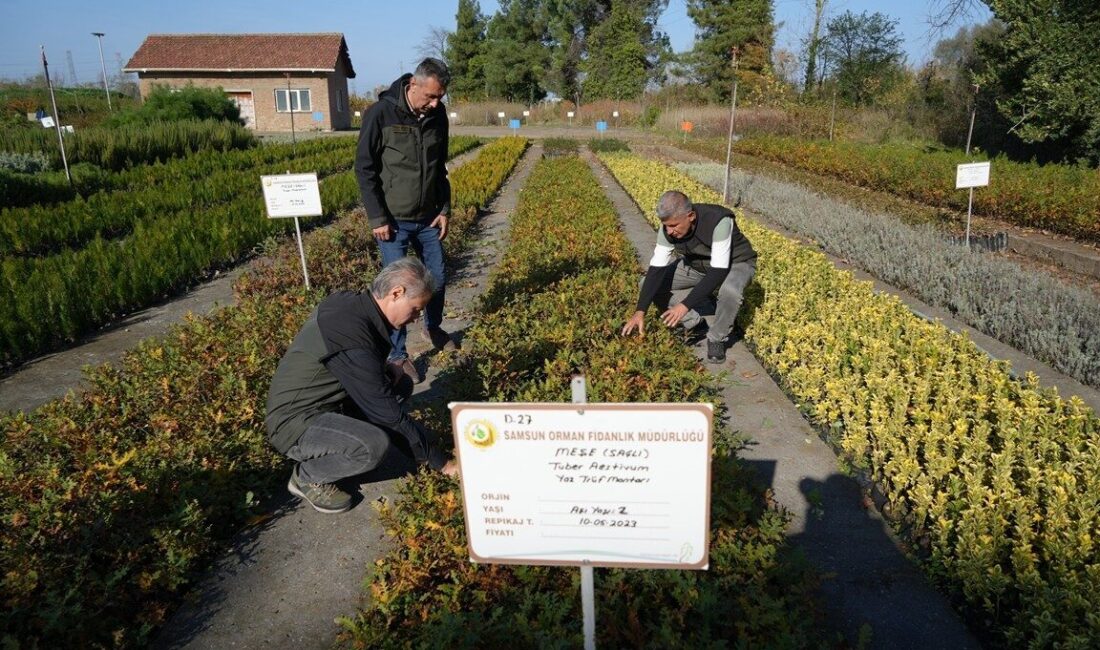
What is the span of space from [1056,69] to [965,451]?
15266 mm

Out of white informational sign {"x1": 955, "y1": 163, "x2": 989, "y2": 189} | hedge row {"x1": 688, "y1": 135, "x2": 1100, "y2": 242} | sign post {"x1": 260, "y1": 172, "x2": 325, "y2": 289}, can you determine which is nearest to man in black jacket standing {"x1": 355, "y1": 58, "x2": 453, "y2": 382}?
sign post {"x1": 260, "y1": 172, "x2": 325, "y2": 289}

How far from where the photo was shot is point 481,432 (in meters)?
1.85

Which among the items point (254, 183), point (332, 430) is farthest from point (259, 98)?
point (332, 430)

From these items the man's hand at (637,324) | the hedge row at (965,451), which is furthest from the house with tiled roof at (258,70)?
the hedge row at (965,451)

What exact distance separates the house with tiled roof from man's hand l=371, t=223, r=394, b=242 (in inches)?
1549

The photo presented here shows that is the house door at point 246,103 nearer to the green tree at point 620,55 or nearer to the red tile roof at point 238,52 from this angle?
the red tile roof at point 238,52

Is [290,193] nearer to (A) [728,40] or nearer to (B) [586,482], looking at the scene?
(B) [586,482]

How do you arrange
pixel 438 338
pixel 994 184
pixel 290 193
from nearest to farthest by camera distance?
1. pixel 438 338
2. pixel 290 193
3. pixel 994 184

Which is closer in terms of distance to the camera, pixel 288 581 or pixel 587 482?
pixel 587 482

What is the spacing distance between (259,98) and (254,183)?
31167mm

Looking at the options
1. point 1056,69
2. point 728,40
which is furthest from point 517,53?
point 1056,69

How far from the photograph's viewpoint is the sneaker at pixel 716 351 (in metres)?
5.35

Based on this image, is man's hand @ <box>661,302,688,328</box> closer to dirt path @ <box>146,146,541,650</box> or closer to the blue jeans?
the blue jeans

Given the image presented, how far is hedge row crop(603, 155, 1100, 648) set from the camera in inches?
97.6
